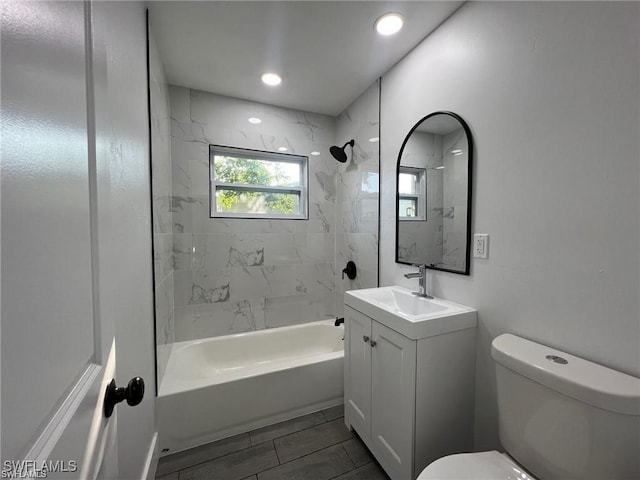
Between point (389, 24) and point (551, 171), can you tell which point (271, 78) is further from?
point (551, 171)

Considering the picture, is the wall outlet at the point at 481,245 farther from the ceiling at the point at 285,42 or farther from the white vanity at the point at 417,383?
the ceiling at the point at 285,42

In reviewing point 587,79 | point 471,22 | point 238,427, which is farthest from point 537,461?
point 471,22

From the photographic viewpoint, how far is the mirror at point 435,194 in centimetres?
142

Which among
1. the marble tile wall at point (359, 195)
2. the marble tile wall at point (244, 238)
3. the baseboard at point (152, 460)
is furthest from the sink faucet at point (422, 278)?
the baseboard at point (152, 460)

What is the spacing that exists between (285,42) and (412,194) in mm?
1301

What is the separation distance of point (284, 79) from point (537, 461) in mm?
2590

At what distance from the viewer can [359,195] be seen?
94.9 inches

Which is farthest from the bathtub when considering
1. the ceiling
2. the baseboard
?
the ceiling

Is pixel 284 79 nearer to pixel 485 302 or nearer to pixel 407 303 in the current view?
pixel 407 303

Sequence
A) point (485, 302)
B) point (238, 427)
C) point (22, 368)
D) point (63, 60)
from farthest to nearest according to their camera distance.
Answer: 1. point (238, 427)
2. point (485, 302)
3. point (63, 60)
4. point (22, 368)

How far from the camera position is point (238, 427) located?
1.73m

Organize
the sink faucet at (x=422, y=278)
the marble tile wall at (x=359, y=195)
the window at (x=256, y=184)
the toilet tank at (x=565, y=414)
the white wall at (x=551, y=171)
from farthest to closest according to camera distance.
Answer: the window at (x=256, y=184) < the marble tile wall at (x=359, y=195) < the sink faucet at (x=422, y=278) < the white wall at (x=551, y=171) < the toilet tank at (x=565, y=414)

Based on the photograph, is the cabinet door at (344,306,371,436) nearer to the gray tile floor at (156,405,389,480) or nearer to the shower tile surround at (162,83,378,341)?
the gray tile floor at (156,405,389,480)

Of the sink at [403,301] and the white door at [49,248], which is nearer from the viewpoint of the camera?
the white door at [49,248]
